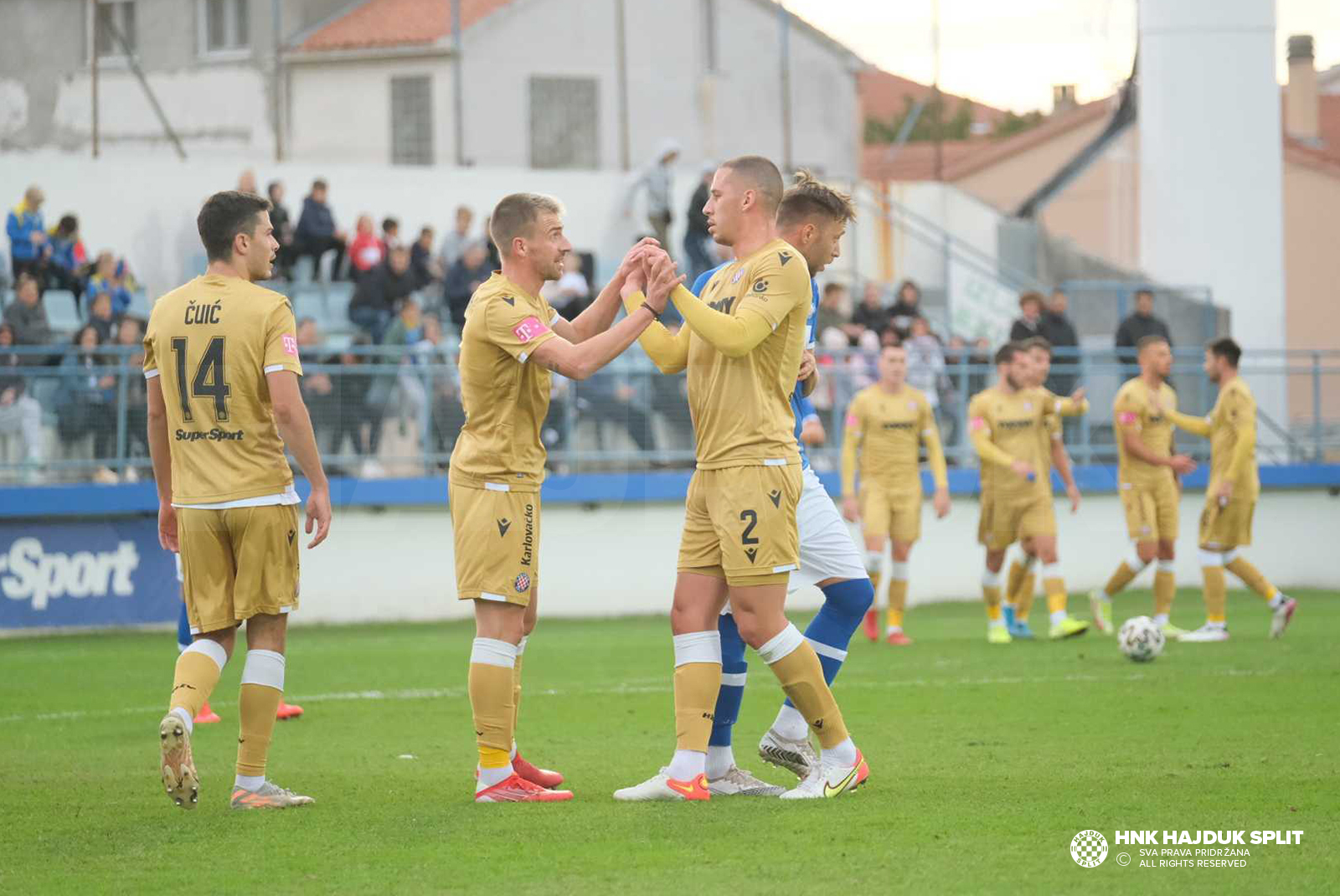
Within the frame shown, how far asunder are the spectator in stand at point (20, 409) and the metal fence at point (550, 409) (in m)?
0.01

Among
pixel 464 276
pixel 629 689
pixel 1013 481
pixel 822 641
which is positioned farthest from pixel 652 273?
pixel 464 276

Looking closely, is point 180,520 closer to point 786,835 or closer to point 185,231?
point 786,835

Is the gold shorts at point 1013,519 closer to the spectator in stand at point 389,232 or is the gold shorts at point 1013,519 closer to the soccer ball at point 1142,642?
the soccer ball at point 1142,642

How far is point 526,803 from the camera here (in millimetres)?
6613

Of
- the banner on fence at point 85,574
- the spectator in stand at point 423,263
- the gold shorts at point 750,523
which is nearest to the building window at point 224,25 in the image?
the spectator in stand at point 423,263

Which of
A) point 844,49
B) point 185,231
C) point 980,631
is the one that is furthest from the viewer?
point 844,49

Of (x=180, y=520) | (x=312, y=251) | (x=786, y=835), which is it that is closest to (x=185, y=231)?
(x=312, y=251)

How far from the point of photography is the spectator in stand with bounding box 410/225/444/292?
67.0 feet

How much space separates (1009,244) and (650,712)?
2113cm

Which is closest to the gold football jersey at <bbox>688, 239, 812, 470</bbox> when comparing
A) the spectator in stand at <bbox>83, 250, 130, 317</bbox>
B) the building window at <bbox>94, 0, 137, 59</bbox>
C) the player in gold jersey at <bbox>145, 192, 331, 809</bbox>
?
the player in gold jersey at <bbox>145, 192, 331, 809</bbox>

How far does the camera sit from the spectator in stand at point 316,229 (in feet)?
69.1

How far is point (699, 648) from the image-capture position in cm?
653

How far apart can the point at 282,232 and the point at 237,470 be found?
14.4 m

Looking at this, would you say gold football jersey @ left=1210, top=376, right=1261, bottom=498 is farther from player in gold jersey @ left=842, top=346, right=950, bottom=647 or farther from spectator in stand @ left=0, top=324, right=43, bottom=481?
spectator in stand @ left=0, top=324, right=43, bottom=481
